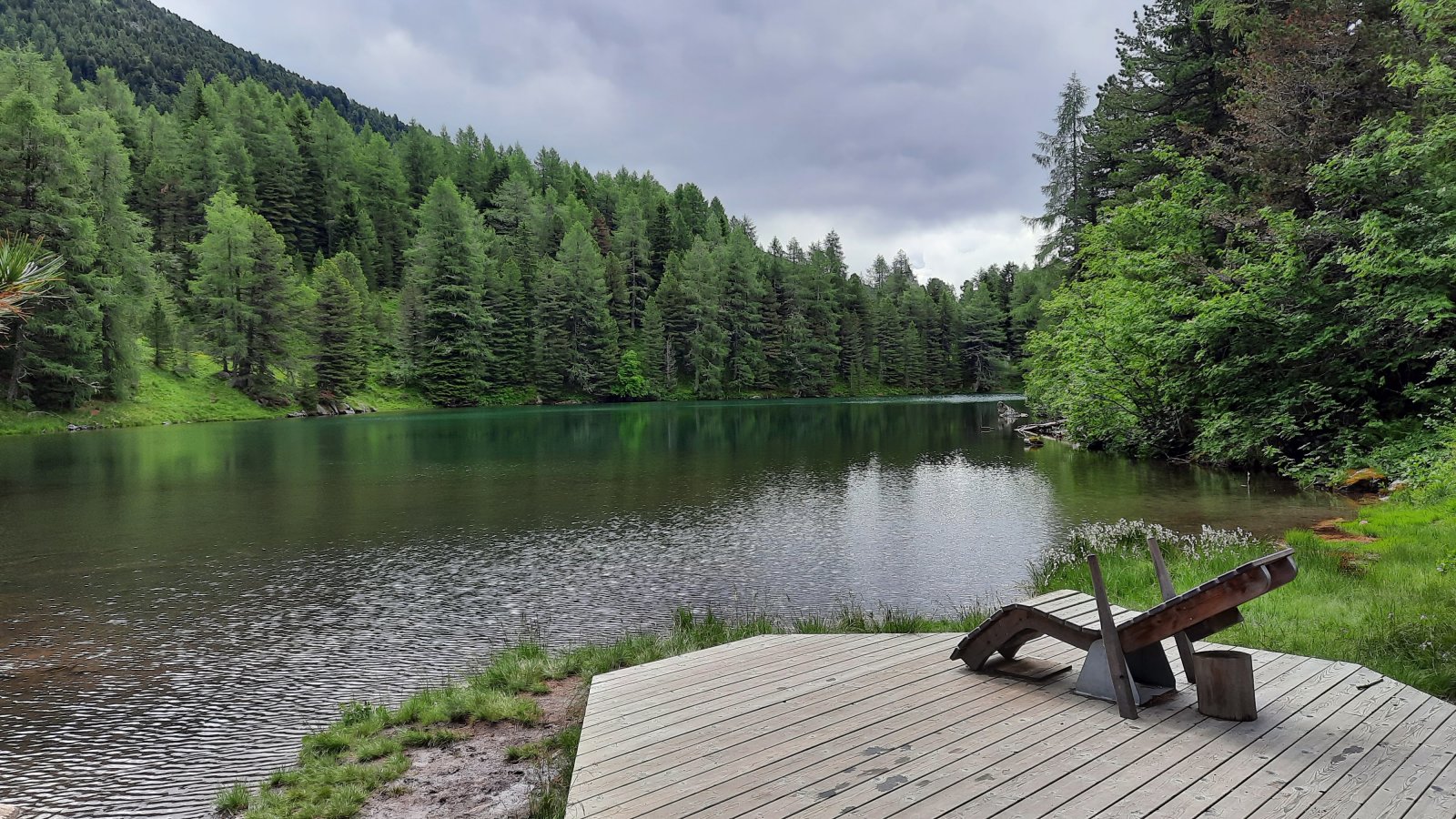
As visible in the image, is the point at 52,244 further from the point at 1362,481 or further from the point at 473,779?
the point at 1362,481

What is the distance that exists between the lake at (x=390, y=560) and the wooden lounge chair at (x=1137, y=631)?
5555 mm

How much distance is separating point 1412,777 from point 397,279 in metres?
100

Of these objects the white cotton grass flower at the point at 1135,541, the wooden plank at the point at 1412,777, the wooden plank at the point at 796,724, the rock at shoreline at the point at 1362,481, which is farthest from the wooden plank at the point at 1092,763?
the rock at shoreline at the point at 1362,481

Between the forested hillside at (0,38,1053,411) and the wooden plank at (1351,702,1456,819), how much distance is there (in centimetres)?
5003

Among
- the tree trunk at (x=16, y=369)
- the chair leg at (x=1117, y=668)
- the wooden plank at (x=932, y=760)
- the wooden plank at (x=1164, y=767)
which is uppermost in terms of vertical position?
the tree trunk at (x=16, y=369)

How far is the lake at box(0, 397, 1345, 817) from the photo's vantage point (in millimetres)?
6910

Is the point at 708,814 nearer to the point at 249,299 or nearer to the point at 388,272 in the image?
the point at 249,299

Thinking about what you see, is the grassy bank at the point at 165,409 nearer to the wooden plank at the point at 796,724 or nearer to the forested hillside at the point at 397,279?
the forested hillside at the point at 397,279

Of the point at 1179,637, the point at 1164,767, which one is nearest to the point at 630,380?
the point at 1179,637

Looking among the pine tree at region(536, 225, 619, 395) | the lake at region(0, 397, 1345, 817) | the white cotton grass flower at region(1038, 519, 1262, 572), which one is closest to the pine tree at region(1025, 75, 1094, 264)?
the lake at region(0, 397, 1345, 817)

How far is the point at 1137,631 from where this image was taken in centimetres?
421

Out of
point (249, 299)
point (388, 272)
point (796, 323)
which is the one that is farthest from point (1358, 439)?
point (388, 272)

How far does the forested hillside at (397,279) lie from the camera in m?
41.6

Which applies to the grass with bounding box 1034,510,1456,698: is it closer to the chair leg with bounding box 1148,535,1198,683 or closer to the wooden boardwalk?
the wooden boardwalk
